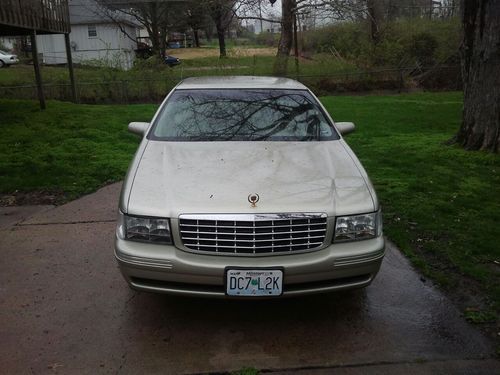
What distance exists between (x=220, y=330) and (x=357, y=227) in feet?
3.65

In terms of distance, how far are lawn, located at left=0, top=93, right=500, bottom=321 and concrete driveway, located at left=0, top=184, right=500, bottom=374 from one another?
401mm

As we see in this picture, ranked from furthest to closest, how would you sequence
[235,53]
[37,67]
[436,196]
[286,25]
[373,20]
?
[235,53] → [286,25] → [373,20] → [37,67] → [436,196]

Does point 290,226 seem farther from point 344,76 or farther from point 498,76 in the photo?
point 344,76

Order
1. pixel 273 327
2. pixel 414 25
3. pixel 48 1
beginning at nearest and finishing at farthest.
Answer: pixel 273 327
pixel 48 1
pixel 414 25

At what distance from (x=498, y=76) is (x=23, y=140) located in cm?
816

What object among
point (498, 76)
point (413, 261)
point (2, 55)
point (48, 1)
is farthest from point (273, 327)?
point (2, 55)

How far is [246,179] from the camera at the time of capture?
3254 millimetres

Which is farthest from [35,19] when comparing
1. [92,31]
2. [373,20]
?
[92,31]

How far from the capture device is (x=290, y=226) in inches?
116

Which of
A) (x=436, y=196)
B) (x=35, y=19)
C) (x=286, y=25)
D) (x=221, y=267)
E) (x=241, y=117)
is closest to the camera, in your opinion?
(x=221, y=267)

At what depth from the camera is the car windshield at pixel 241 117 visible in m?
4.11

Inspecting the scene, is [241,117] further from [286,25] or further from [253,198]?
[286,25]

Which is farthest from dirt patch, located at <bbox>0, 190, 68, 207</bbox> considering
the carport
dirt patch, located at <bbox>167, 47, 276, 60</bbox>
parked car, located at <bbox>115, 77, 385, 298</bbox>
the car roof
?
dirt patch, located at <bbox>167, 47, 276, 60</bbox>

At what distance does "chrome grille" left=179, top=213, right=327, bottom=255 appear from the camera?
2896mm
